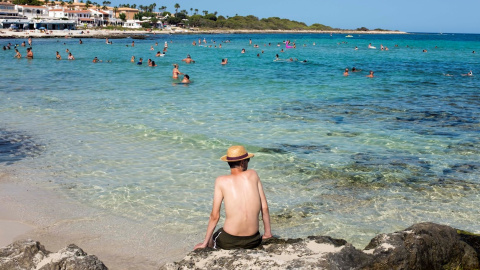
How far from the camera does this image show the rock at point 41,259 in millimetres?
4250

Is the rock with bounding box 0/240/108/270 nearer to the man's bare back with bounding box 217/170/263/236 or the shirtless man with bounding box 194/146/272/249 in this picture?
the shirtless man with bounding box 194/146/272/249

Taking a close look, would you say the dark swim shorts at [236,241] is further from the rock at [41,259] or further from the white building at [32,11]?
the white building at [32,11]

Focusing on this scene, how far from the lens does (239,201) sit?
5008 millimetres

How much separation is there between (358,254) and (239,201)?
1.34m

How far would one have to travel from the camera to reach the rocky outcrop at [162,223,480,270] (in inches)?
167

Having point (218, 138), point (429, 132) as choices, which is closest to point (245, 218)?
point (218, 138)

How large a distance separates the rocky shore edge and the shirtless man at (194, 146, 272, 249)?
0.25m

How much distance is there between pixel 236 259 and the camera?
4.30 m

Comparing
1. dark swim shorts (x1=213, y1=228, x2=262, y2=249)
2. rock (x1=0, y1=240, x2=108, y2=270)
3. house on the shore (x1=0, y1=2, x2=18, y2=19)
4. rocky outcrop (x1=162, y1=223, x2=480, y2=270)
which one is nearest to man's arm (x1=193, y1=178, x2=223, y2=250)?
dark swim shorts (x1=213, y1=228, x2=262, y2=249)

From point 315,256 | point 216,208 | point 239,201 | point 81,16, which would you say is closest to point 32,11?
point 81,16

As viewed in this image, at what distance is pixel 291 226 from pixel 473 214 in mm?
3290

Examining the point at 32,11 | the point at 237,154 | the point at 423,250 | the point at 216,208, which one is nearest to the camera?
the point at 423,250

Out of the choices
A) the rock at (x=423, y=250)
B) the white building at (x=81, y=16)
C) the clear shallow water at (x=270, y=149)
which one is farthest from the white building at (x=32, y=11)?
the rock at (x=423, y=250)

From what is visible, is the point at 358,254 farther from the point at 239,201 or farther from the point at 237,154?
the point at 237,154
